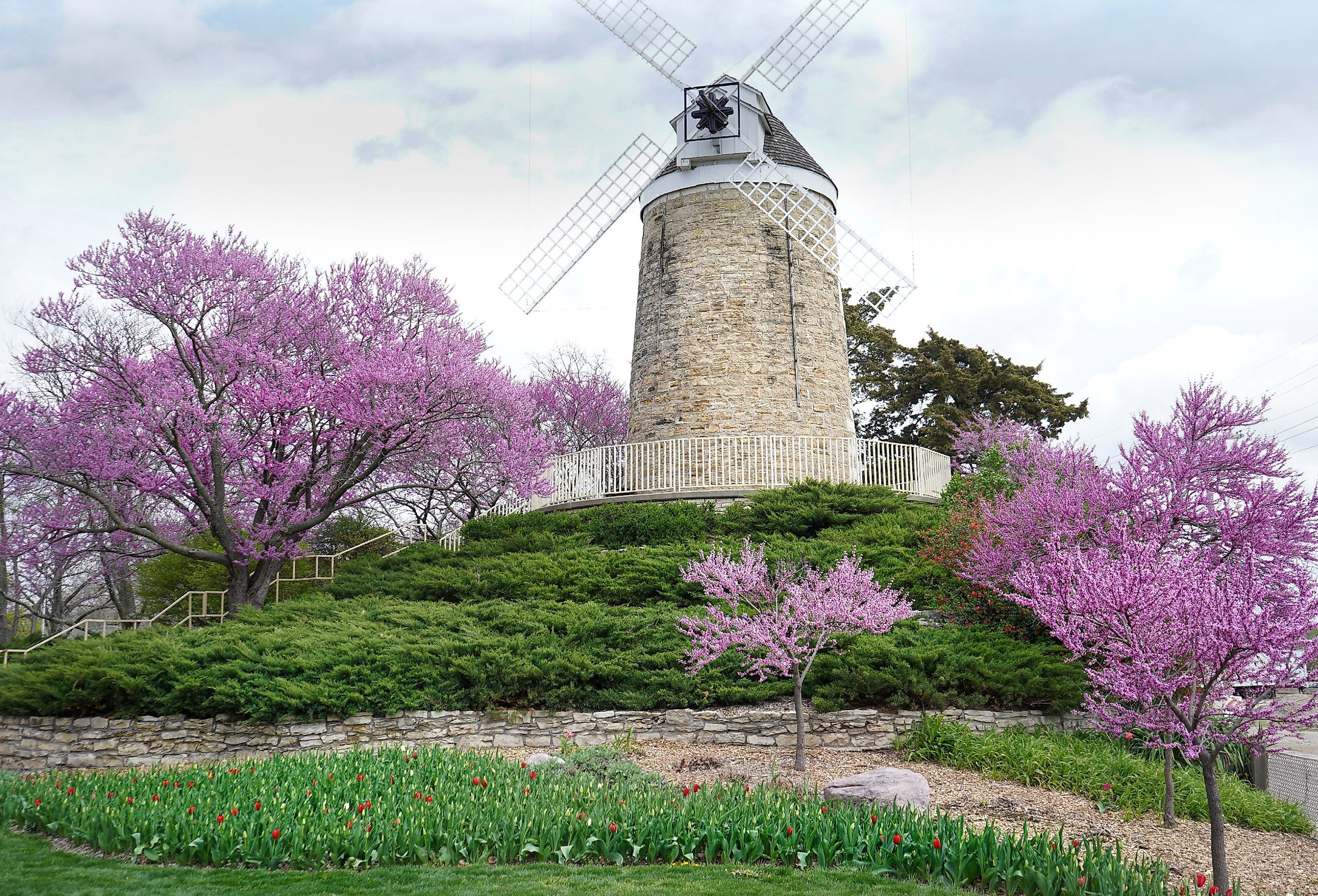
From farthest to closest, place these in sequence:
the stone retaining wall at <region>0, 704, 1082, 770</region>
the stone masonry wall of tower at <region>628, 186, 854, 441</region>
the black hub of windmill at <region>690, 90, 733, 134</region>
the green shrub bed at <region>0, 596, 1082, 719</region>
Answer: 1. the black hub of windmill at <region>690, 90, 733, 134</region>
2. the stone masonry wall of tower at <region>628, 186, 854, 441</region>
3. the green shrub bed at <region>0, 596, 1082, 719</region>
4. the stone retaining wall at <region>0, 704, 1082, 770</region>

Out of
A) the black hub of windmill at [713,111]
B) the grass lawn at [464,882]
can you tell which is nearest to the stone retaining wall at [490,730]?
the grass lawn at [464,882]

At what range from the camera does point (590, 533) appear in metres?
15.9

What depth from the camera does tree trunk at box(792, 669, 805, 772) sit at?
8672mm

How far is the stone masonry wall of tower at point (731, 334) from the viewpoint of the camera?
→ 18.3 m

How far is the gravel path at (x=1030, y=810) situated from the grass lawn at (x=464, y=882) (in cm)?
182

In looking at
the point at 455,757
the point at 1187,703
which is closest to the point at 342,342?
the point at 455,757

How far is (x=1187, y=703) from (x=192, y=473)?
14051 millimetres

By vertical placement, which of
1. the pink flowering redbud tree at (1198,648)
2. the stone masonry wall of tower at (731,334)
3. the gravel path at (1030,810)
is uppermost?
the stone masonry wall of tower at (731,334)

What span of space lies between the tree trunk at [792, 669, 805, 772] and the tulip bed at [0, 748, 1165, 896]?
128 centimetres

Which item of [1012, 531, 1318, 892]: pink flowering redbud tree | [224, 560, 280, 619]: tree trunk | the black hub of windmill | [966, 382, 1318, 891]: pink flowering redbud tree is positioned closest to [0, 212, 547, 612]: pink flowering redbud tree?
[224, 560, 280, 619]: tree trunk

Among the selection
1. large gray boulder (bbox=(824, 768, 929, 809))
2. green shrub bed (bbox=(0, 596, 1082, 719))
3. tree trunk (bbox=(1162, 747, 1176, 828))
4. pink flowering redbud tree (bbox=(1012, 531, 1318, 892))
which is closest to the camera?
pink flowering redbud tree (bbox=(1012, 531, 1318, 892))

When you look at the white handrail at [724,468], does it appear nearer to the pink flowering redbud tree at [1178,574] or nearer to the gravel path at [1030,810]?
the pink flowering redbud tree at [1178,574]

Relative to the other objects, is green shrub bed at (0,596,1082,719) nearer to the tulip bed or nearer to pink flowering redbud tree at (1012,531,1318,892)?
the tulip bed

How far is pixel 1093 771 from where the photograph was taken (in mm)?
8195
